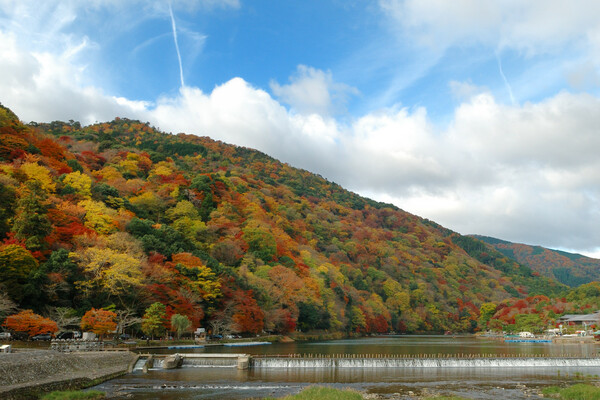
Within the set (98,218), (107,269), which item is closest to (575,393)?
(107,269)

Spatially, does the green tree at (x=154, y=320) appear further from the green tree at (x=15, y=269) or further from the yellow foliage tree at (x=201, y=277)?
the green tree at (x=15, y=269)

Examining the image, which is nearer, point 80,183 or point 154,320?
point 154,320

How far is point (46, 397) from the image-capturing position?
69.3ft

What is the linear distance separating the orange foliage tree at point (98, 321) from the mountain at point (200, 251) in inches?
180

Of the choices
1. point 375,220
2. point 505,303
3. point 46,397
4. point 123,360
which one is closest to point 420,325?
Result: point 505,303

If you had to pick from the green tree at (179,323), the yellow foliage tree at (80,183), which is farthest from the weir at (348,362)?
the yellow foliage tree at (80,183)

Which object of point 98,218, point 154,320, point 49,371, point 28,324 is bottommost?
point 49,371

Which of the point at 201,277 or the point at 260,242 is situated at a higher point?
the point at 260,242

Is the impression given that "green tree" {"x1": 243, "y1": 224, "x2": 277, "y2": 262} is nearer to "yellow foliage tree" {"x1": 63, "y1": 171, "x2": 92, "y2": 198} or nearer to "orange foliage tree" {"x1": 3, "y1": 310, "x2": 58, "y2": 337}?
"yellow foliage tree" {"x1": 63, "y1": 171, "x2": 92, "y2": 198}

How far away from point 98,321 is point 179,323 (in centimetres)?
1024

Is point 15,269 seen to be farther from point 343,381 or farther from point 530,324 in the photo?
point 530,324

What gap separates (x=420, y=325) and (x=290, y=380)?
99.0m

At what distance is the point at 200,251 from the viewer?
67812 mm

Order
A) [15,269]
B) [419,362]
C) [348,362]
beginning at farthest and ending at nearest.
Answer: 1. [419,362]
2. [15,269]
3. [348,362]
